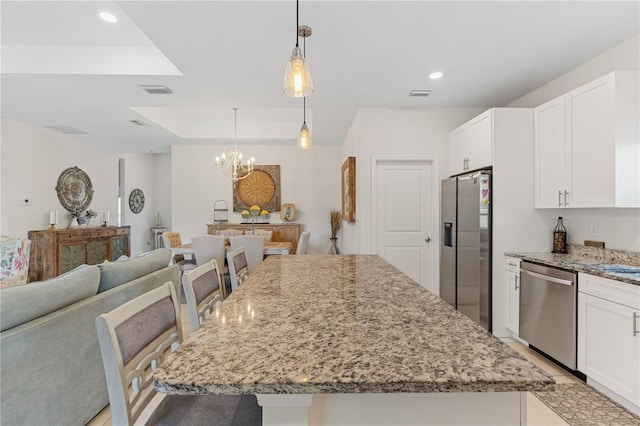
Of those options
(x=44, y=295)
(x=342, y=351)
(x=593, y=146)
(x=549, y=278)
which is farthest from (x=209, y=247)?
(x=593, y=146)

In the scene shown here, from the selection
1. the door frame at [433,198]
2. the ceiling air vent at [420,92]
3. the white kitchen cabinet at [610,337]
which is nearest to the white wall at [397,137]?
the door frame at [433,198]

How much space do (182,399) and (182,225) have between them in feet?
20.5

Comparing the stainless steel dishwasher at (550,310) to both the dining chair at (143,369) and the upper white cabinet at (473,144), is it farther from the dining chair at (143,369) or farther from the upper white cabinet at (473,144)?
the dining chair at (143,369)

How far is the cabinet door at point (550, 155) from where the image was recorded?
288 centimetres

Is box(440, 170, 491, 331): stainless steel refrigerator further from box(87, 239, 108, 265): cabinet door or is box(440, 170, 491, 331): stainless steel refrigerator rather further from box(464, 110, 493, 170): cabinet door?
box(87, 239, 108, 265): cabinet door

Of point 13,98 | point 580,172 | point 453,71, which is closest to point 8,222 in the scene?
point 13,98

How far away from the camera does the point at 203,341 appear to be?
89cm

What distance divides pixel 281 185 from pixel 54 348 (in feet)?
17.8

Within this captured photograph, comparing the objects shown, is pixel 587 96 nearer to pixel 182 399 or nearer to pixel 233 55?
pixel 233 55

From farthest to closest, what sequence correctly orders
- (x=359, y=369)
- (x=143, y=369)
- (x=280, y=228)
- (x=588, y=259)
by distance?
1. (x=280, y=228)
2. (x=588, y=259)
3. (x=143, y=369)
4. (x=359, y=369)

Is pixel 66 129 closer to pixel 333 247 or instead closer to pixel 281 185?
pixel 281 185

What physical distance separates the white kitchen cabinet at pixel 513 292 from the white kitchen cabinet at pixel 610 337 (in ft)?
2.27

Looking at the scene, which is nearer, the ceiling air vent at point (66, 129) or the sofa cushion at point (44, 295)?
the sofa cushion at point (44, 295)

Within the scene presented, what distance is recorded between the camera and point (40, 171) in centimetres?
543
